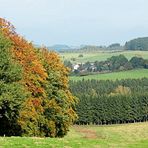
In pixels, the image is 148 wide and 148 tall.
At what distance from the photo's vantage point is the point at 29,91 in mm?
52406

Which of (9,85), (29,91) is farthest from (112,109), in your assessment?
(9,85)

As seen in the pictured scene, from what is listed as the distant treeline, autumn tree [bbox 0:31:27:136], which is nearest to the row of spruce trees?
autumn tree [bbox 0:31:27:136]

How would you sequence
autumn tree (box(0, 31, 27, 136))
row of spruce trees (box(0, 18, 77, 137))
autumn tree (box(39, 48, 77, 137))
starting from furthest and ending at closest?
1. autumn tree (box(39, 48, 77, 137))
2. row of spruce trees (box(0, 18, 77, 137))
3. autumn tree (box(0, 31, 27, 136))

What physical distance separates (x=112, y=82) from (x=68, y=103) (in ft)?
423

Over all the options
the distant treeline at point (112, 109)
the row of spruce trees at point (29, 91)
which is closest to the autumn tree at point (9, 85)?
the row of spruce trees at point (29, 91)

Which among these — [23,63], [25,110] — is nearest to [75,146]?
[25,110]

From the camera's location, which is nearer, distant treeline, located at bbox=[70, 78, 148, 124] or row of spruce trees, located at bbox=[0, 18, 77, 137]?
row of spruce trees, located at bbox=[0, 18, 77, 137]

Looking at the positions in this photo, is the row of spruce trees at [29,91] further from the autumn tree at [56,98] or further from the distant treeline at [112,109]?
the distant treeline at [112,109]

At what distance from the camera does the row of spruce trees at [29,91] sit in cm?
4453

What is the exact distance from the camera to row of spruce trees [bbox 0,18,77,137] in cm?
4453

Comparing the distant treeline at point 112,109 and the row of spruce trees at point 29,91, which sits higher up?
the row of spruce trees at point 29,91

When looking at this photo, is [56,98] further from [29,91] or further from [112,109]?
[112,109]

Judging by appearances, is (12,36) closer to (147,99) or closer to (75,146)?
(75,146)

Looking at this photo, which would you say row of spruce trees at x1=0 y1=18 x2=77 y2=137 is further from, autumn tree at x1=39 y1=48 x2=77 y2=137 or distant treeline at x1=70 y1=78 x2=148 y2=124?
distant treeline at x1=70 y1=78 x2=148 y2=124
